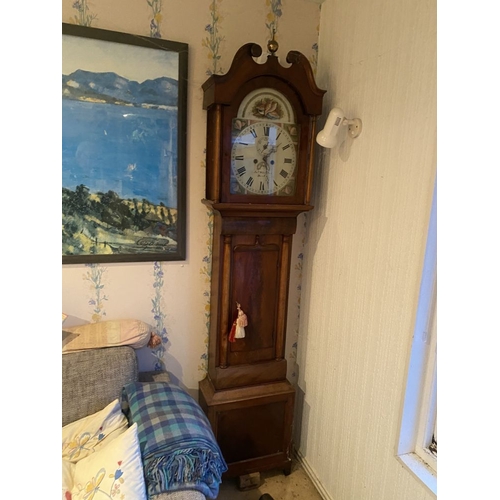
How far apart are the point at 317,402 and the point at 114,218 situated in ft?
4.27

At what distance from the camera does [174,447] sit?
4.02 feet

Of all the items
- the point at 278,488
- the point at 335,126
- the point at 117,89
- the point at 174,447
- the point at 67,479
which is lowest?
the point at 278,488

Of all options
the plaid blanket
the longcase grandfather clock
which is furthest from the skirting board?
the plaid blanket

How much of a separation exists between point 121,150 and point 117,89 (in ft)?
0.79

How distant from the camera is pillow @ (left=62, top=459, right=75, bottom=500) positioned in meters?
1.16

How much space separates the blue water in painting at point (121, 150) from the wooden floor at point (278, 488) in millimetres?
1385

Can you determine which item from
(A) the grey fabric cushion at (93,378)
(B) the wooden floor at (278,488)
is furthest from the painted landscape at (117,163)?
(B) the wooden floor at (278,488)

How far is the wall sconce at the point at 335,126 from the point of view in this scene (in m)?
1.50

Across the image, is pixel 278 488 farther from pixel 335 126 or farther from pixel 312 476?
pixel 335 126

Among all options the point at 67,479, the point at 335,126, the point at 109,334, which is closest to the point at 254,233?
the point at 335,126

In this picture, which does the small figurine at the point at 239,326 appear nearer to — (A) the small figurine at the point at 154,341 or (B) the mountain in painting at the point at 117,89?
(A) the small figurine at the point at 154,341
